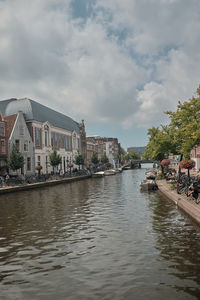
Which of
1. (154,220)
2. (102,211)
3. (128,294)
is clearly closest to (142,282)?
(128,294)

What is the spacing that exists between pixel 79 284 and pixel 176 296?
8.26 feet

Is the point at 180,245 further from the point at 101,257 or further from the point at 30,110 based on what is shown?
the point at 30,110

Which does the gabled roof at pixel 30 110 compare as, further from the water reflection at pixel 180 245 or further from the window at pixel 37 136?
the water reflection at pixel 180 245

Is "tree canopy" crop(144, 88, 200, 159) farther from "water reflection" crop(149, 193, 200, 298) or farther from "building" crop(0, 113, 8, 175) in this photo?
"building" crop(0, 113, 8, 175)

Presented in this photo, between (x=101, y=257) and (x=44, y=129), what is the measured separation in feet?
209

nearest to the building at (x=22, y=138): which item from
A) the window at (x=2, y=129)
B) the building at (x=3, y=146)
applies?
the building at (x=3, y=146)

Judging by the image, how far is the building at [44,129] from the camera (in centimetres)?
6694

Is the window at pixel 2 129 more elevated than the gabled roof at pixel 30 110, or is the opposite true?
the gabled roof at pixel 30 110

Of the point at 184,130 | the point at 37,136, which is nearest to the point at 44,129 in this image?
the point at 37,136

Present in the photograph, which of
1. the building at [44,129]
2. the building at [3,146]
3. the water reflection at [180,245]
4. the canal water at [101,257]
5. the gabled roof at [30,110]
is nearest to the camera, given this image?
the canal water at [101,257]

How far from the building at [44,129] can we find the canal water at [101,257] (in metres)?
49.9

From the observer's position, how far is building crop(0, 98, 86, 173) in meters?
66.9

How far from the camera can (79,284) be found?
7594 millimetres

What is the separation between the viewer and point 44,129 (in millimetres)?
71312
